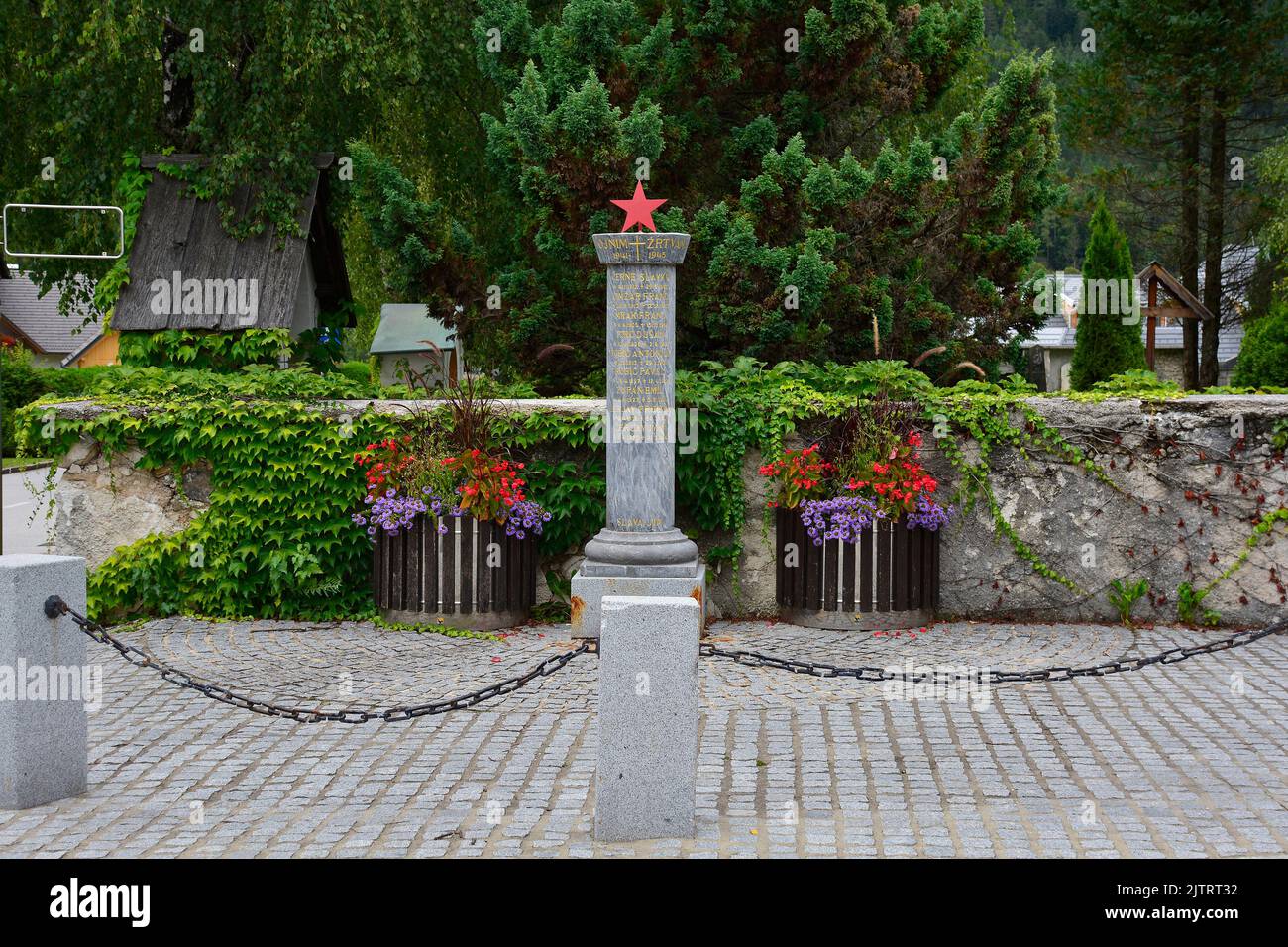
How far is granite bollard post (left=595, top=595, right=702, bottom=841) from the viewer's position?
193 inches

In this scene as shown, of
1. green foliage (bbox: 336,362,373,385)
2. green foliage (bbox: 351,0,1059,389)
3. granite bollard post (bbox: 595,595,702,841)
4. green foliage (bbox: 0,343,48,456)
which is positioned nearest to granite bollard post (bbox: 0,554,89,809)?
granite bollard post (bbox: 595,595,702,841)

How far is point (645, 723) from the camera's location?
16.1 ft

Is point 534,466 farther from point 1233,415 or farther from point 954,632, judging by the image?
point 1233,415

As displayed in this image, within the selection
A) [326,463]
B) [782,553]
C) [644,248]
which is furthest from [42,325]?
[782,553]

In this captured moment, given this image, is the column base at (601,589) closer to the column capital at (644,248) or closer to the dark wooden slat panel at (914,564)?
the dark wooden slat panel at (914,564)

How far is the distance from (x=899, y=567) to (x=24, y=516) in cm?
1396

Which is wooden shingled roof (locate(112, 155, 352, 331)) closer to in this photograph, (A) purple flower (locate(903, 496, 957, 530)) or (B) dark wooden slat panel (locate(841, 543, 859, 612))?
(B) dark wooden slat panel (locate(841, 543, 859, 612))

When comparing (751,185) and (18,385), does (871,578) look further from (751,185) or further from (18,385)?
(18,385)

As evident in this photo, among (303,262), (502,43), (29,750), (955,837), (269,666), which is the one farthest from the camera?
(502,43)

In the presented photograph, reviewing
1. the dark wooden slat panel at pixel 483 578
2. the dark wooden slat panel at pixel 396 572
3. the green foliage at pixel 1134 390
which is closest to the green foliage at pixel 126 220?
the dark wooden slat panel at pixel 396 572

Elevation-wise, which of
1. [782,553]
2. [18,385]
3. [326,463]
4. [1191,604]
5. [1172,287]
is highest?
[1172,287]

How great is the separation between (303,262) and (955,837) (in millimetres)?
10106

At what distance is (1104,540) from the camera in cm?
960

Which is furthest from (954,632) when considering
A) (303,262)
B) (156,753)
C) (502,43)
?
(502,43)
